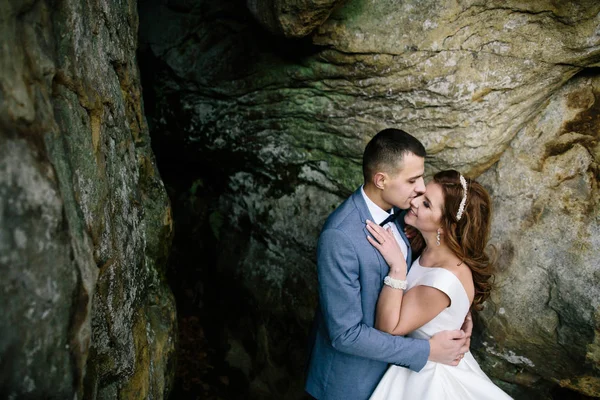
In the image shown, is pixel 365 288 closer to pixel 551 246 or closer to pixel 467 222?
pixel 467 222

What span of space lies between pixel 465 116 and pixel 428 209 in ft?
3.55

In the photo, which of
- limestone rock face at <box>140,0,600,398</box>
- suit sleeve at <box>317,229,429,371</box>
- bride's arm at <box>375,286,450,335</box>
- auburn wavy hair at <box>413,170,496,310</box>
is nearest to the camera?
suit sleeve at <box>317,229,429,371</box>

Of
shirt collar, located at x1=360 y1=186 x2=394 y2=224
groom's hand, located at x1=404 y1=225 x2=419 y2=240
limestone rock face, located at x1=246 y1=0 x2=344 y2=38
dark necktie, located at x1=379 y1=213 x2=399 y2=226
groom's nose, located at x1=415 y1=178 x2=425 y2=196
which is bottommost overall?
groom's hand, located at x1=404 y1=225 x2=419 y2=240

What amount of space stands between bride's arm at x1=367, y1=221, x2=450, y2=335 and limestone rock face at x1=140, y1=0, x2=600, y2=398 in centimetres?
120

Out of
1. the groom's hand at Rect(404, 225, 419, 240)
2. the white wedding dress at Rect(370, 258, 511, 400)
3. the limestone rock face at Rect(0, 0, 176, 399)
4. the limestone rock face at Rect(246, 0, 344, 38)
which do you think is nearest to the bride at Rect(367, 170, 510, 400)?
the white wedding dress at Rect(370, 258, 511, 400)

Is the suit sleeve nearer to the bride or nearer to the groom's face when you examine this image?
the bride

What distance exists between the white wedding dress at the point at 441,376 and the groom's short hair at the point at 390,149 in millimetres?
868

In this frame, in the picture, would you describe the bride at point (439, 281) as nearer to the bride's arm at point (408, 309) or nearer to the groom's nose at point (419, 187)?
the bride's arm at point (408, 309)

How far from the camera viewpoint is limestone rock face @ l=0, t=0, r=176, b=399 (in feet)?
6.03

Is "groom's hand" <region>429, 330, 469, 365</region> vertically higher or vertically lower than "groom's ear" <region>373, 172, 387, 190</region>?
lower

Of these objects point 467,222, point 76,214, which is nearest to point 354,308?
point 467,222

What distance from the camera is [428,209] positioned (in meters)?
3.68

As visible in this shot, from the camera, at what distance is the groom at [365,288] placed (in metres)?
3.28

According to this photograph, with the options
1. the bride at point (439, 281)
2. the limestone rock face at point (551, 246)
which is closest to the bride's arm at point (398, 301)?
the bride at point (439, 281)
